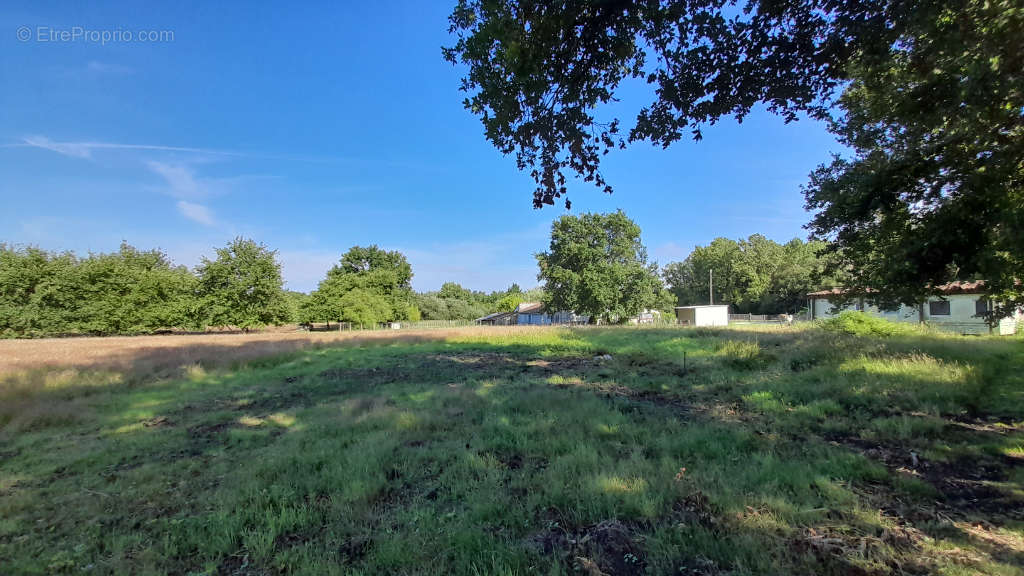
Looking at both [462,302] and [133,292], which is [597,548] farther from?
[462,302]

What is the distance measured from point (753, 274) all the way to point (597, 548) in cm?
6959

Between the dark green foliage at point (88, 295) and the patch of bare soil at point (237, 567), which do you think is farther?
the dark green foliage at point (88, 295)

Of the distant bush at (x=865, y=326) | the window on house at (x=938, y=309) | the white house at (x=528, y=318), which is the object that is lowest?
the white house at (x=528, y=318)

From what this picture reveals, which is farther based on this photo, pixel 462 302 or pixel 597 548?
pixel 462 302

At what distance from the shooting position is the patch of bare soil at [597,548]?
8.56 feet

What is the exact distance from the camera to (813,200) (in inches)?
376

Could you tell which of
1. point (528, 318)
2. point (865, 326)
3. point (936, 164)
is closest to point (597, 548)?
point (936, 164)

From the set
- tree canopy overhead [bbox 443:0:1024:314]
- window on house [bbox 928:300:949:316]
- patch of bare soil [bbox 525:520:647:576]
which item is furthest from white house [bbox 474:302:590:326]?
patch of bare soil [bbox 525:520:647:576]

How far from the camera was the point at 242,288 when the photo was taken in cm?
3809

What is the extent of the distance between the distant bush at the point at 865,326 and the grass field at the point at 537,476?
29.9ft

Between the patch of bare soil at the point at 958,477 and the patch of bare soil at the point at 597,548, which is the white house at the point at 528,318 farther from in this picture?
the patch of bare soil at the point at 597,548

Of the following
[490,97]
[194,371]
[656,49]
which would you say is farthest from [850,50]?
[194,371]

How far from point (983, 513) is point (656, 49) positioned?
5785 mm

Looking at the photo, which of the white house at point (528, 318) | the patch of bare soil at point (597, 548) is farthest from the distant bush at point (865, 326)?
the white house at point (528, 318)
